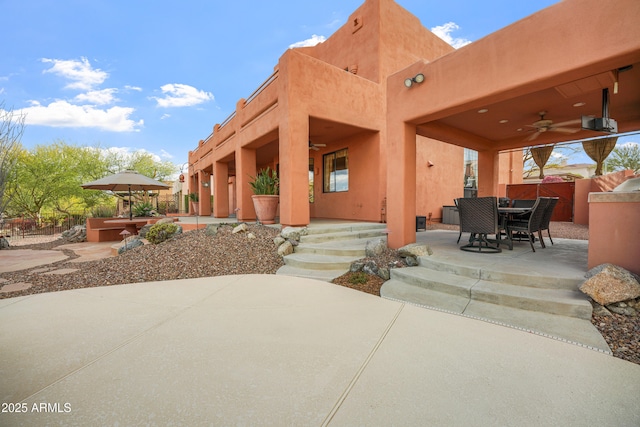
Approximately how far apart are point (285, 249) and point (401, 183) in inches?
110

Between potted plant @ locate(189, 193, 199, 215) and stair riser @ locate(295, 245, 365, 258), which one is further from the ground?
potted plant @ locate(189, 193, 199, 215)

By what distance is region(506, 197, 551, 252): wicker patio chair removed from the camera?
16.1ft

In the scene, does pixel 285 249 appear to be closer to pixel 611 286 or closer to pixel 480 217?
pixel 480 217

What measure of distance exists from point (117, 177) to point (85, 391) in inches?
443

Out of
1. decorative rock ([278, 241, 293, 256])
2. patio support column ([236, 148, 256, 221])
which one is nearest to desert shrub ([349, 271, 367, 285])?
decorative rock ([278, 241, 293, 256])

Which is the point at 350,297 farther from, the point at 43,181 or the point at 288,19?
the point at 43,181

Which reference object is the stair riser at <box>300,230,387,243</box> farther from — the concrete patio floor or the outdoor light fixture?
the outdoor light fixture

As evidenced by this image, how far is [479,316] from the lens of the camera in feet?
10.1

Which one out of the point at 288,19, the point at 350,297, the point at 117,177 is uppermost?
the point at 288,19

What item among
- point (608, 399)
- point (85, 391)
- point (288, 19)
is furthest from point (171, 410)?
point (288, 19)

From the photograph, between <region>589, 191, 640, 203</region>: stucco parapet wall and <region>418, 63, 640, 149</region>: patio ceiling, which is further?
<region>418, 63, 640, 149</region>: patio ceiling

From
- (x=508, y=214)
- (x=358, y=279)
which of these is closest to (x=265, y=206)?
(x=358, y=279)

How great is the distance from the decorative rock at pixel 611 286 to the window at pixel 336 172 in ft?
24.2

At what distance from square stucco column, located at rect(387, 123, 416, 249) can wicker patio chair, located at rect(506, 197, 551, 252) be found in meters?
1.88
